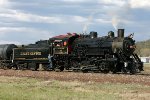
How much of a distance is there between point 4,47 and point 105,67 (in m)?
16.3

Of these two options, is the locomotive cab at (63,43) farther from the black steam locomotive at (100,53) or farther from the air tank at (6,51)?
the air tank at (6,51)

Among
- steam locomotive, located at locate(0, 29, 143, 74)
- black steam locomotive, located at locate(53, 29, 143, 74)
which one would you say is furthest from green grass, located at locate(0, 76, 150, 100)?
steam locomotive, located at locate(0, 29, 143, 74)

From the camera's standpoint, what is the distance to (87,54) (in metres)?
32.3

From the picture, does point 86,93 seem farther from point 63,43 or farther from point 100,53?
point 63,43

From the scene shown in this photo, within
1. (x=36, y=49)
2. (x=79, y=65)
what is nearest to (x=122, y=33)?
(x=79, y=65)

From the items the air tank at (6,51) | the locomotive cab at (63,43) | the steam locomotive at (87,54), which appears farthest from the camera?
the air tank at (6,51)

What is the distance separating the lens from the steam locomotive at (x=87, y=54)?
30.8m

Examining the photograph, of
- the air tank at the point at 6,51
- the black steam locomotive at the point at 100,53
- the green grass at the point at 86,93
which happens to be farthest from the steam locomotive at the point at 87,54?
the green grass at the point at 86,93

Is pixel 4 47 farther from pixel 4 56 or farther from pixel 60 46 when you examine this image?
pixel 60 46

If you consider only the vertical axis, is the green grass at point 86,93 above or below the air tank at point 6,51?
below

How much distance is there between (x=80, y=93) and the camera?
53.9ft

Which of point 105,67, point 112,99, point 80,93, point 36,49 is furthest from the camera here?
point 36,49

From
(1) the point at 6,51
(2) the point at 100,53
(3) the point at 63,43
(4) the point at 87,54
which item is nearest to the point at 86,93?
(2) the point at 100,53

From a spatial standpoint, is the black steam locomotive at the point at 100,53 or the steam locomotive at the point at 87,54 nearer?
the black steam locomotive at the point at 100,53
